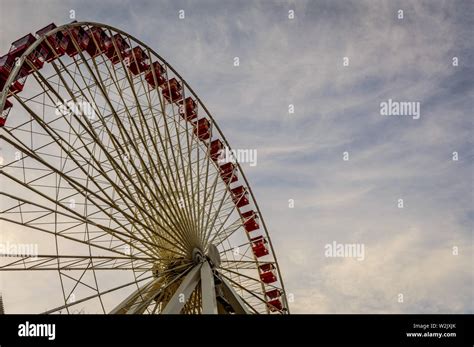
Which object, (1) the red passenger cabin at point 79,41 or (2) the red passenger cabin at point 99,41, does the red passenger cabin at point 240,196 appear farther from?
(1) the red passenger cabin at point 79,41

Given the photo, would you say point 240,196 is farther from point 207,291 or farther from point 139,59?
point 207,291

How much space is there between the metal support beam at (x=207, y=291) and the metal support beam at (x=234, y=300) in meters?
1.10

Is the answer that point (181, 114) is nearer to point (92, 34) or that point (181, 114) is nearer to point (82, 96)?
point (92, 34)

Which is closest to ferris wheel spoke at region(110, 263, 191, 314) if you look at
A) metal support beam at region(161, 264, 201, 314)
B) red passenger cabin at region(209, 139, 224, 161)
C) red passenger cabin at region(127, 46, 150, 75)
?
metal support beam at region(161, 264, 201, 314)

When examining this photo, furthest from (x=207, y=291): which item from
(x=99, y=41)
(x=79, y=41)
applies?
(x=99, y=41)

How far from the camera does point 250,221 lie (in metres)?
23.5

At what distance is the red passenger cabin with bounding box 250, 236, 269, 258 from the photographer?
22.9 metres

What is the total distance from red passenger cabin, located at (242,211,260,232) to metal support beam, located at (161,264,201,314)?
26.7ft

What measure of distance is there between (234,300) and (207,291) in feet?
6.87

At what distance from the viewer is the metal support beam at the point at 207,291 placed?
13000 mm

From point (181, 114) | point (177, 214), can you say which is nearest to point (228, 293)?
point (177, 214)

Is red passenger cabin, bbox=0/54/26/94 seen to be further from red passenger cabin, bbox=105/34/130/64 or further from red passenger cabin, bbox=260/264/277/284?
red passenger cabin, bbox=260/264/277/284

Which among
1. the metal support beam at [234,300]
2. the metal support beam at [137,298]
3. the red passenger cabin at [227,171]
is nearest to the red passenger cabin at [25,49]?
the metal support beam at [137,298]
